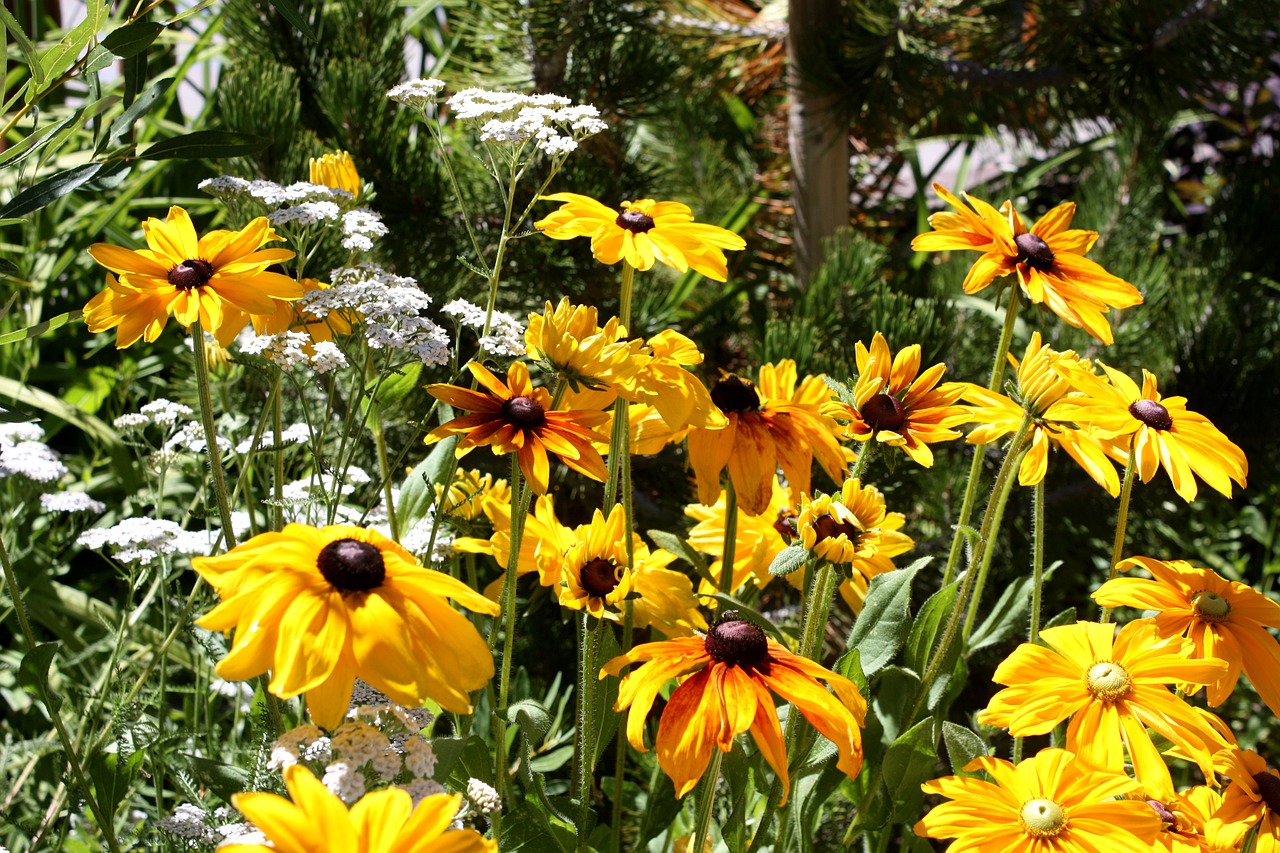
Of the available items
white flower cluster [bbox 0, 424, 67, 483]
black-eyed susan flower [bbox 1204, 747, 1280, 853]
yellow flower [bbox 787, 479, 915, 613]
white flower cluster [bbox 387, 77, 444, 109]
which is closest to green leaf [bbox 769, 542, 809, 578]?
yellow flower [bbox 787, 479, 915, 613]

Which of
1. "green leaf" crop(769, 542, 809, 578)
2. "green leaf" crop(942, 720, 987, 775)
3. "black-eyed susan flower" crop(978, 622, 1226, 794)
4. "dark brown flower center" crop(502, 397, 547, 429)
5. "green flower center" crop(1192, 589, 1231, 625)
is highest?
"dark brown flower center" crop(502, 397, 547, 429)

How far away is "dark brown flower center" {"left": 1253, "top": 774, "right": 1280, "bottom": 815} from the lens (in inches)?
21.0

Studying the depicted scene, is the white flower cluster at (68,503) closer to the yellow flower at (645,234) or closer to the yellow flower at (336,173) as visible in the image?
the yellow flower at (336,173)

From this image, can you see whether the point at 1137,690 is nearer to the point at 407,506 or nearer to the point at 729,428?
the point at 729,428

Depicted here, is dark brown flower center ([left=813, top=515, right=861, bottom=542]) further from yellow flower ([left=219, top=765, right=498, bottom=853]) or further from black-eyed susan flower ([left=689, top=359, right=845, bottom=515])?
yellow flower ([left=219, top=765, right=498, bottom=853])

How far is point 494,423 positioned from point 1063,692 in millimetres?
291

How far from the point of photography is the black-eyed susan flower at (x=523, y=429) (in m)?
0.53

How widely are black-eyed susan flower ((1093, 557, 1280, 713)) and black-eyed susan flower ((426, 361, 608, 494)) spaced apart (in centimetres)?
26

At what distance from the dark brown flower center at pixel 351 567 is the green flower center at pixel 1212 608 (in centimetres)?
41

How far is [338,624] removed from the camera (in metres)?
0.41

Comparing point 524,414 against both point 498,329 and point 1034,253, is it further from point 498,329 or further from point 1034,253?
point 1034,253

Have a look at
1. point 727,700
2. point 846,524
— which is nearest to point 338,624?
point 727,700

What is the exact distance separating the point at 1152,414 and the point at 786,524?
0.76 feet

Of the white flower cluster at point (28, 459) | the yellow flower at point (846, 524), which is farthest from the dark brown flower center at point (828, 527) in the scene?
the white flower cluster at point (28, 459)
